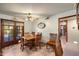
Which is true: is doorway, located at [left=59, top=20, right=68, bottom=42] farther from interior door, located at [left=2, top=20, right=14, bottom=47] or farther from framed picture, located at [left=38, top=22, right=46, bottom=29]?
interior door, located at [left=2, top=20, right=14, bottom=47]

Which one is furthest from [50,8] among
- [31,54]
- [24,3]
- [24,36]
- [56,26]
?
[31,54]

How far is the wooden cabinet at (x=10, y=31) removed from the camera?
1.75 meters

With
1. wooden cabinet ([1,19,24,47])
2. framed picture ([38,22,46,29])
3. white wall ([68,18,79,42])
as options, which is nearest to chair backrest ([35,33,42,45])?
framed picture ([38,22,46,29])

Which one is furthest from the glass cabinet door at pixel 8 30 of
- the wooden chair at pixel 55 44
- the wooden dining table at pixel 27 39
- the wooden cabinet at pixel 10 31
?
the wooden chair at pixel 55 44

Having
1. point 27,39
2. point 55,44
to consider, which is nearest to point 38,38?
point 27,39

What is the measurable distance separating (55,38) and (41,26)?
34 centimetres

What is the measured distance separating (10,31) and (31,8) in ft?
1.88

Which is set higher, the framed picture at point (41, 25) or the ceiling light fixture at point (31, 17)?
the ceiling light fixture at point (31, 17)

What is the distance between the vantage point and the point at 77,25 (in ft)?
5.57

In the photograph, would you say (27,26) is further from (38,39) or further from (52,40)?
(52,40)

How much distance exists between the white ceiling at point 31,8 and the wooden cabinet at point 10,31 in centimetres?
18

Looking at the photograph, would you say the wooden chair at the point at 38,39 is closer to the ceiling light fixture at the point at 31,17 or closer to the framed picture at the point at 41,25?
the framed picture at the point at 41,25

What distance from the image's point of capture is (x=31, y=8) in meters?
1.74

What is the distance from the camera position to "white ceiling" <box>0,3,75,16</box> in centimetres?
171
